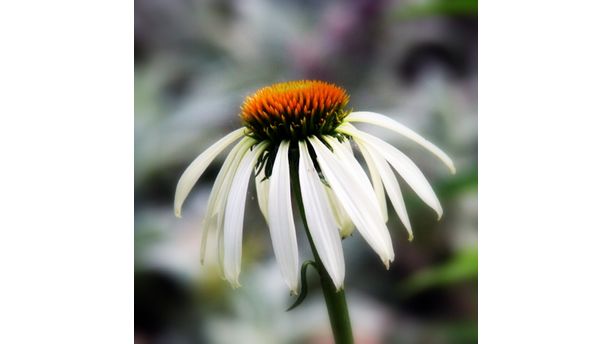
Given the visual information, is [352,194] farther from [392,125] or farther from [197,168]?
[197,168]

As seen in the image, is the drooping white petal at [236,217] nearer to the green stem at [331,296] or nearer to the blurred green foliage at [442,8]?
the green stem at [331,296]

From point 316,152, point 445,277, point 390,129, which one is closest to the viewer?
point 316,152

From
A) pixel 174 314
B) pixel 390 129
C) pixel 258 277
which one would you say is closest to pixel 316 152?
pixel 390 129

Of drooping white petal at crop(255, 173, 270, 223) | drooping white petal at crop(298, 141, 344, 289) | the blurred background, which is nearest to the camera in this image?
drooping white petal at crop(298, 141, 344, 289)

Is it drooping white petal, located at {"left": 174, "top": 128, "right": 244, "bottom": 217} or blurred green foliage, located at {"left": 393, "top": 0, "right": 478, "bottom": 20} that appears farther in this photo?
blurred green foliage, located at {"left": 393, "top": 0, "right": 478, "bottom": 20}

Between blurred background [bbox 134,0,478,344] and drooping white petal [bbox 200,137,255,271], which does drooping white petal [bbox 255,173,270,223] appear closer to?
drooping white petal [bbox 200,137,255,271]

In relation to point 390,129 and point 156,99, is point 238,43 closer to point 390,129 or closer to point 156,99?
point 156,99

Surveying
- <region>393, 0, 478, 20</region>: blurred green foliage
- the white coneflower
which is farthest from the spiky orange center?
<region>393, 0, 478, 20</region>: blurred green foliage
